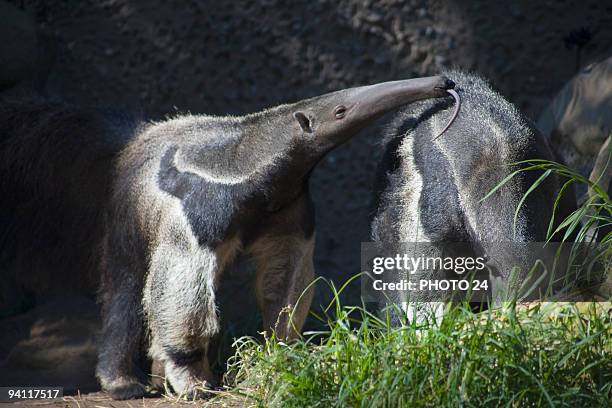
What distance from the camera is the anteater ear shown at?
17.9ft

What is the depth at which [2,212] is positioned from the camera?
21.3 ft

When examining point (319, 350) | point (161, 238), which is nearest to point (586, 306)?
point (319, 350)

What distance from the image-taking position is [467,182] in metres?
5.58

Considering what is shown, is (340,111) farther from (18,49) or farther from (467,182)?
(18,49)

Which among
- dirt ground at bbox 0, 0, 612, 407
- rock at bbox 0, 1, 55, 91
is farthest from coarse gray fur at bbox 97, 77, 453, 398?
dirt ground at bbox 0, 0, 612, 407

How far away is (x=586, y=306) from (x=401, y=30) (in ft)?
13.9

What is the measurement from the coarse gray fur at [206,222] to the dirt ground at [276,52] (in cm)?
267

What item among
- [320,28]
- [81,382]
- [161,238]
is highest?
[320,28]

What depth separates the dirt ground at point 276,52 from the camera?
8.57 metres

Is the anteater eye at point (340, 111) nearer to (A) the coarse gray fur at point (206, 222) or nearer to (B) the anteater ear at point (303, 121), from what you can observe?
(A) the coarse gray fur at point (206, 222)

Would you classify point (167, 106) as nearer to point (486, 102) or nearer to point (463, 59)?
point (463, 59)

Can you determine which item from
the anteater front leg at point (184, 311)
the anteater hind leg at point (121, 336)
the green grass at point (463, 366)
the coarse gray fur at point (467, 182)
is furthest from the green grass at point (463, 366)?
the anteater hind leg at point (121, 336)

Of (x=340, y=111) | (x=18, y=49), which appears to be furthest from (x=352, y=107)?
(x=18, y=49)

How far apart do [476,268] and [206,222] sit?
1.67 metres
